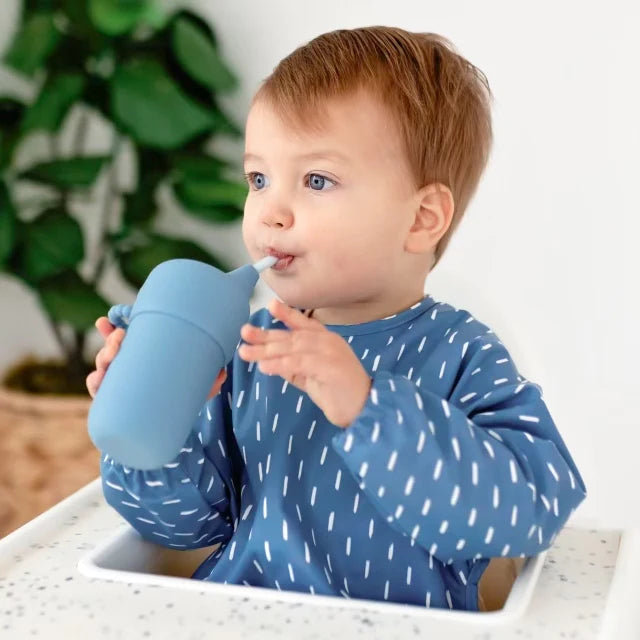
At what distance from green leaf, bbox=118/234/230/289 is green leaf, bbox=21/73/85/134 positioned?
29 centimetres

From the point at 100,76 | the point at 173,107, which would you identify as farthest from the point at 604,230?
the point at 100,76

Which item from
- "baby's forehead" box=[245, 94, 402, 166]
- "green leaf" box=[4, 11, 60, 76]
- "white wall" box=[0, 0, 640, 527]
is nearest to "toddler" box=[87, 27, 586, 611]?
"baby's forehead" box=[245, 94, 402, 166]

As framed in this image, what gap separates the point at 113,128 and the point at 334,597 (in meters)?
1.55

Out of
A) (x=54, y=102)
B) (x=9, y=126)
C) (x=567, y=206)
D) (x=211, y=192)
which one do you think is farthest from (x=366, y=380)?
(x=9, y=126)

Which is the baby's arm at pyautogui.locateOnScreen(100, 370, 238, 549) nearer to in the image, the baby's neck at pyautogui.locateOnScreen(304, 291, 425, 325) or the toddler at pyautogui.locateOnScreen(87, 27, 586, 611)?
the toddler at pyautogui.locateOnScreen(87, 27, 586, 611)

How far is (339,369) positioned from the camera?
699mm

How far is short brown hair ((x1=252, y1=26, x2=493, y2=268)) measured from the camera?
84 cm

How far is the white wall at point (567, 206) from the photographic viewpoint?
5.69ft

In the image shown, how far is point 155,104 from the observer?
6.41ft

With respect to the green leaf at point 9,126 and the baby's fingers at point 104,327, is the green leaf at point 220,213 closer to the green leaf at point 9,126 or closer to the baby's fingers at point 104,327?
the green leaf at point 9,126

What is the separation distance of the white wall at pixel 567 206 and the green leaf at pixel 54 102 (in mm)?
550

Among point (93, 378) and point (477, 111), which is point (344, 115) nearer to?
point (477, 111)

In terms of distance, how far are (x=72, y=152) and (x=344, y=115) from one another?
1457mm

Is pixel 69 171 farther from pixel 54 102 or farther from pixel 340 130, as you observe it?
pixel 340 130
